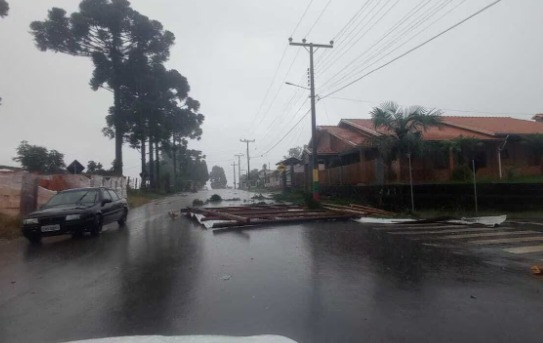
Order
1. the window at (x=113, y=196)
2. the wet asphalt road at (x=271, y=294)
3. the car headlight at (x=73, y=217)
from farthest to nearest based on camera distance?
the window at (x=113, y=196) → the car headlight at (x=73, y=217) → the wet asphalt road at (x=271, y=294)

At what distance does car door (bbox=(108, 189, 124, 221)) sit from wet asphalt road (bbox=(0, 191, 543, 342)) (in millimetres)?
Result: 4553

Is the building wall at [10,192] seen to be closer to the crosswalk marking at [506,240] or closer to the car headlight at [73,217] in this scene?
the car headlight at [73,217]

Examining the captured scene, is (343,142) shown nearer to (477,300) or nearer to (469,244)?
(469,244)

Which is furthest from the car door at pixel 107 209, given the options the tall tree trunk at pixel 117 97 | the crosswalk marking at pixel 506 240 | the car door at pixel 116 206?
the tall tree trunk at pixel 117 97

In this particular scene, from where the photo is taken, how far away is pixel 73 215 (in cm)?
1110

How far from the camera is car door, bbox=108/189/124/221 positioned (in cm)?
1384

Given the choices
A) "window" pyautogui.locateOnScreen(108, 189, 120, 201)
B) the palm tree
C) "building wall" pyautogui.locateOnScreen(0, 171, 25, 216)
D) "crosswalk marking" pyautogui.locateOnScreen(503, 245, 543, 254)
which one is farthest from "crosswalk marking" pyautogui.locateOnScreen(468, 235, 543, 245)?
"building wall" pyautogui.locateOnScreen(0, 171, 25, 216)

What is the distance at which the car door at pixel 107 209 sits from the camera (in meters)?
12.7

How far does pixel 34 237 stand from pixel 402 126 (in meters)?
14.3

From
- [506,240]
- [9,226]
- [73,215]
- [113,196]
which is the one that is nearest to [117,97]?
[113,196]

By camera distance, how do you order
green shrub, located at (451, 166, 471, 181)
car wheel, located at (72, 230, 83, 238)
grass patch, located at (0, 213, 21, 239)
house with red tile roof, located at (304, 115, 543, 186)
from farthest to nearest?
house with red tile roof, located at (304, 115, 543, 186) → green shrub, located at (451, 166, 471, 181) → grass patch, located at (0, 213, 21, 239) → car wheel, located at (72, 230, 83, 238)

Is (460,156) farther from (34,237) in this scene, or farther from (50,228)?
(34,237)

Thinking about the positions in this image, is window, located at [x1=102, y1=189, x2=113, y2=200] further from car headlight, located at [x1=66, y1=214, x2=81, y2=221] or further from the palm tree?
the palm tree

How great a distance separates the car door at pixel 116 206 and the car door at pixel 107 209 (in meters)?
0.16
